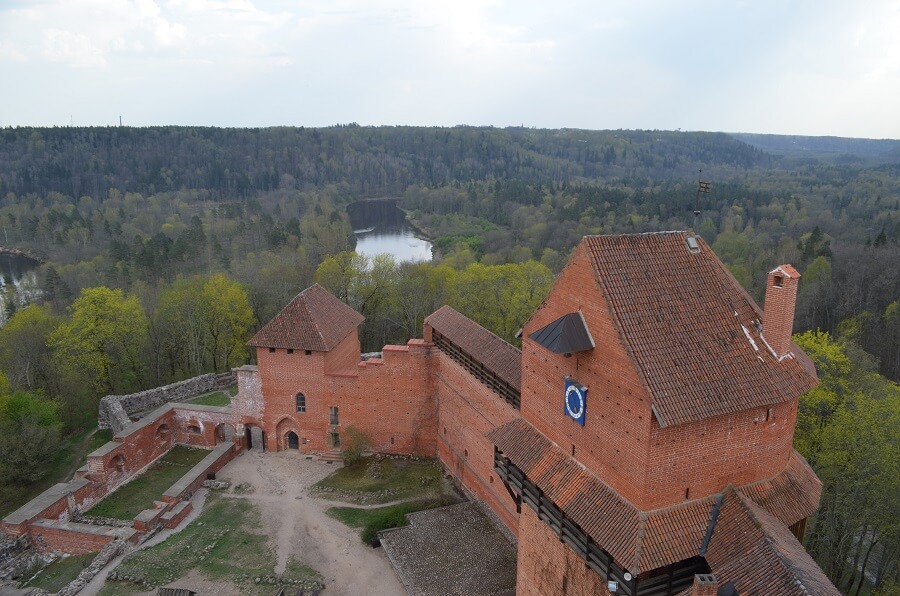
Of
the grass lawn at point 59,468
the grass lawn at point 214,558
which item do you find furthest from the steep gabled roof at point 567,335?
the grass lawn at point 59,468

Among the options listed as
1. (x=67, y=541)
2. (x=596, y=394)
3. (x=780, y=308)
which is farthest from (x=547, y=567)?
(x=67, y=541)

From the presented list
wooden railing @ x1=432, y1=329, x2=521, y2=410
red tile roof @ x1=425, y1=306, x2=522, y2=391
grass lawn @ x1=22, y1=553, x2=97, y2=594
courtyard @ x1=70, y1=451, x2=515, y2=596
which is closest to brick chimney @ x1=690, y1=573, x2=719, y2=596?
red tile roof @ x1=425, y1=306, x2=522, y2=391

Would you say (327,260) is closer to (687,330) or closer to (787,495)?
(687,330)

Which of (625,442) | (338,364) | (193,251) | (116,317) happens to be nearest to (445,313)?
(338,364)

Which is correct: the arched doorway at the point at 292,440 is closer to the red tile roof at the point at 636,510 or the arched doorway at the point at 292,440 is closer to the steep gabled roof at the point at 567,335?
the red tile roof at the point at 636,510

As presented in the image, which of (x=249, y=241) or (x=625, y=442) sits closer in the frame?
(x=625, y=442)

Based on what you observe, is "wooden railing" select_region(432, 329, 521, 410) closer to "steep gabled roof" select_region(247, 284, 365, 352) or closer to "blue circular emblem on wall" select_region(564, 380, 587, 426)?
"steep gabled roof" select_region(247, 284, 365, 352)

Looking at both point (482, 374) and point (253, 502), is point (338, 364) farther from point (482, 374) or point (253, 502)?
point (482, 374)
